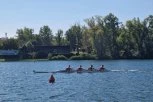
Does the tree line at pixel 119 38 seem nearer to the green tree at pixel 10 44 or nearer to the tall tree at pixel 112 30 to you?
the tall tree at pixel 112 30

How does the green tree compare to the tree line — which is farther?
the green tree

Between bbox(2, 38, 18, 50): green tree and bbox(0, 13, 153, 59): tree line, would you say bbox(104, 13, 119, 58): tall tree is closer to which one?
bbox(0, 13, 153, 59): tree line

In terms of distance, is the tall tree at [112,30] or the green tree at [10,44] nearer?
the tall tree at [112,30]

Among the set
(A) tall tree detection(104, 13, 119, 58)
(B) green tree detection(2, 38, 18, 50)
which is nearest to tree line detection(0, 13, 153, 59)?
(A) tall tree detection(104, 13, 119, 58)

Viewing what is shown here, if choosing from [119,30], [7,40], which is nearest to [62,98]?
[119,30]

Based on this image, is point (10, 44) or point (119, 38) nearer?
point (119, 38)

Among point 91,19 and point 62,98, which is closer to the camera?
point 62,98

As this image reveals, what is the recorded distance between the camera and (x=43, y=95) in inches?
1708

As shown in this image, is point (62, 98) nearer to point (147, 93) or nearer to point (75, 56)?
point (147, 93)

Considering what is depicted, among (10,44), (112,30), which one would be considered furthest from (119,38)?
(10,44)

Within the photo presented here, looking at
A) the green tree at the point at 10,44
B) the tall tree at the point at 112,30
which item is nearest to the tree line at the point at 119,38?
the tall tree at the point at 112,30

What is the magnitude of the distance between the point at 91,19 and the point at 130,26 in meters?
15.4

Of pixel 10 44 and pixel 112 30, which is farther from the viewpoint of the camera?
pixel 10 44

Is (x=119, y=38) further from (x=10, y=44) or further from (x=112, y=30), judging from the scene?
(x=10, y=44)
